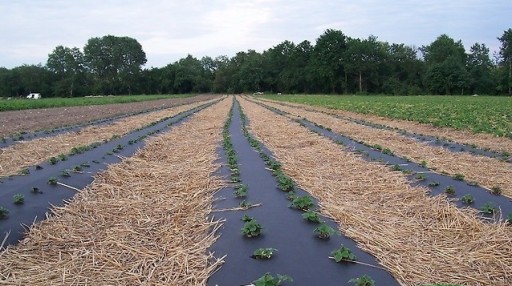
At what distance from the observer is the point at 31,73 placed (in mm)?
91125

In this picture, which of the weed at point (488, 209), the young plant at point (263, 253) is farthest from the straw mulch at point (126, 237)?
the weed at point (488, 209)

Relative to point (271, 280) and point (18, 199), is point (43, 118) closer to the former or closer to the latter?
point (18, 199)

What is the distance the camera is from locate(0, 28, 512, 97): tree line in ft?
237

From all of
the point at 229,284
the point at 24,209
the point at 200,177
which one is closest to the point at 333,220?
the point at 229,284

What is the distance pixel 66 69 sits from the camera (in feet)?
316

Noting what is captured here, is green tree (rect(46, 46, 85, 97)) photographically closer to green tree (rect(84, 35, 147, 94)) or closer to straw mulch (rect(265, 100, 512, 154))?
green tree (rect(84, 35, 147, 94))

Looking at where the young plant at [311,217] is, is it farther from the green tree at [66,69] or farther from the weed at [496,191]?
the green tree at [66,69]

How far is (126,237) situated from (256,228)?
1.48 metres

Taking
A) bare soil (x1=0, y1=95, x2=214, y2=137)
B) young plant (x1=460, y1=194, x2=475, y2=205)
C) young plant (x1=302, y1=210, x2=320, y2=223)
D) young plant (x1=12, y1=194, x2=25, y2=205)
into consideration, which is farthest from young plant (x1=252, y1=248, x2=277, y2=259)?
bare soil (x1=0, y1=95, x2=214, y2=137)

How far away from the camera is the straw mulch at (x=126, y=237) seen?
12.0 ft

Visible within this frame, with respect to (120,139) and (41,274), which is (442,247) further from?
(120,139)

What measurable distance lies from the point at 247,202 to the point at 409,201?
7.56 feet

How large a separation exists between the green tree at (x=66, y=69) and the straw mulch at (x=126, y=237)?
90.3 metres

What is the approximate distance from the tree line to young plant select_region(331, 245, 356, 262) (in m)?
71.3
